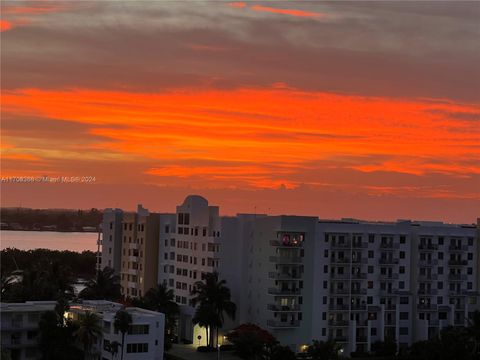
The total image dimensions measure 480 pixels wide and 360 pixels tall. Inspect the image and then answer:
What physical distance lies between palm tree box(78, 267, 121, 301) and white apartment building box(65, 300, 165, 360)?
45.7 ft

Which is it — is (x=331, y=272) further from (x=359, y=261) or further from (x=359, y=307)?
(x=359, y=307)

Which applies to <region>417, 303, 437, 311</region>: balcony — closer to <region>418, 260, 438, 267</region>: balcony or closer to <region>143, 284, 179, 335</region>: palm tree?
<region>418, 260, 438, 267</region>: balcony

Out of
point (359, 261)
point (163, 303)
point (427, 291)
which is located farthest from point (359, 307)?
point (163, 303)

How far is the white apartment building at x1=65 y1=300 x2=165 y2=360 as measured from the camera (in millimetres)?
62188

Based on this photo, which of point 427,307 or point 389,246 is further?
point 427,307

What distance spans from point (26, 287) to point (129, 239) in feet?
66.9

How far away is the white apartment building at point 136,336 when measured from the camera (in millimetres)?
62188

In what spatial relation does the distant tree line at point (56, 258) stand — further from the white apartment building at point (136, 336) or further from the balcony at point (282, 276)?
the white apartment building at point (136, 336)

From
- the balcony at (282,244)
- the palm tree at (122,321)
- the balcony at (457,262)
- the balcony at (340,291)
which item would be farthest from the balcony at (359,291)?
the palm tree at (122,321)

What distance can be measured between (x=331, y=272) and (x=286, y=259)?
14.5 ft

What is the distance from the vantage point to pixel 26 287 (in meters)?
73.3

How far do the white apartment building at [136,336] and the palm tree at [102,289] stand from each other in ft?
45.7

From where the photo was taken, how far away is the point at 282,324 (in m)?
73.6

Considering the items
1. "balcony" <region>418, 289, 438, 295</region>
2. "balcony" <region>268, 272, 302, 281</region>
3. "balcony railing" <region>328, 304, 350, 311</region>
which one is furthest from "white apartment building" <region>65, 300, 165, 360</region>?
"balcony" <region>418, 289, 438, 295</region>
